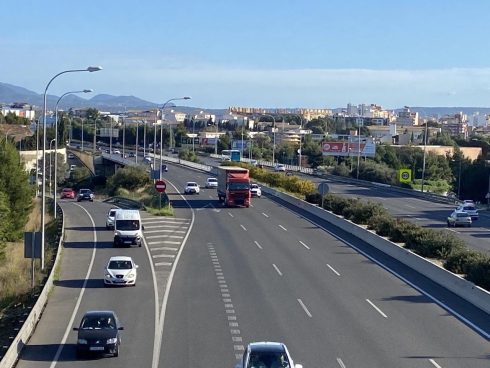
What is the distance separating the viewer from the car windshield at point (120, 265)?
3066 centimetres

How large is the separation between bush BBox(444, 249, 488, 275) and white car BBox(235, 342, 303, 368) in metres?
15.1

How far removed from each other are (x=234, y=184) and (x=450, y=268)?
31538 mm

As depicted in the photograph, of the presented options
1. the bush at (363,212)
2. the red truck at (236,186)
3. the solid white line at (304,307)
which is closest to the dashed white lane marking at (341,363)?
the solid white line at (304,307)

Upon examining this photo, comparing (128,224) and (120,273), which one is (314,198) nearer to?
(128,224)

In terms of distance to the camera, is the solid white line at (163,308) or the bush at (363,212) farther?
the bush at (363,212)

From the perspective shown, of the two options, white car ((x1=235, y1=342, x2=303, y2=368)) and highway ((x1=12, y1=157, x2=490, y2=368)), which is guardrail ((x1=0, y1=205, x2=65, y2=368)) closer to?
highway ((x1=12, y1=157, x2=490, y2=368))

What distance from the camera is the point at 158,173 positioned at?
209 ft

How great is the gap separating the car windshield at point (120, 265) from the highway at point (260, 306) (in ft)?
2.41

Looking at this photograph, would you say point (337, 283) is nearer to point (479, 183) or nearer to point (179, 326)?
point (179, 326)

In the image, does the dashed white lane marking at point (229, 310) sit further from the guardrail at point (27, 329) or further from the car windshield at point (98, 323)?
the guardrail at point (27, 329)

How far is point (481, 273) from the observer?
94.9 ft

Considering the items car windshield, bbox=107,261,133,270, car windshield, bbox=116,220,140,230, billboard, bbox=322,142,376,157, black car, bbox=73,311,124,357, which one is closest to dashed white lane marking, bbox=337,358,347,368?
black car, bbox=73,311,124,357

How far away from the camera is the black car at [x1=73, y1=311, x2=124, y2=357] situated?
787 inches

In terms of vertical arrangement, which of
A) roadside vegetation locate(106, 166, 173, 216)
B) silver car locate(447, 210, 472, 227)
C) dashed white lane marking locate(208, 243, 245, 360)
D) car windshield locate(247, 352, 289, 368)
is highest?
car windshield locate(247, 352, 289, 368)
